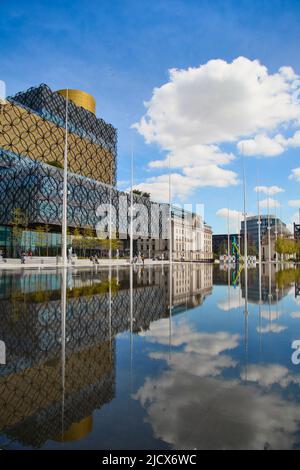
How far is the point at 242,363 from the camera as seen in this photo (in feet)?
17.5

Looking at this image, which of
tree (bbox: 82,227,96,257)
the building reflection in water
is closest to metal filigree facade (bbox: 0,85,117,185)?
tree (bbox: 82,227,96,257)

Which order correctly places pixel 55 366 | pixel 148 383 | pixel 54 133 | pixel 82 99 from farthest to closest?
1. pixel 82 99
2. pixel 54 133
3. pixel 55 366
4. pixel 148 383

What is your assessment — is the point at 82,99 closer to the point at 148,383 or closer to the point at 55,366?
the point at 55,366

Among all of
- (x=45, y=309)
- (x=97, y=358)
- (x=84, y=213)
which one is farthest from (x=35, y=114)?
(x=97, y=358)

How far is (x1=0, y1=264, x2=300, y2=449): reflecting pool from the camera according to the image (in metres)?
3.18

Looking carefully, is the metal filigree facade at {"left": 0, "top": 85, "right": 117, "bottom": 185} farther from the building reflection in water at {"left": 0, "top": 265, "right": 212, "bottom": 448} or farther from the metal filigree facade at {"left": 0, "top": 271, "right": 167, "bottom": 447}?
the metal filigree facade at {"left": 0, "top": 271, "right": 167, "bottom": 447}

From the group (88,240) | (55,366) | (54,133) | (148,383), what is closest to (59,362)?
(55,366)

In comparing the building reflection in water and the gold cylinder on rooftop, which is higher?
the gold cylinder on rooftop

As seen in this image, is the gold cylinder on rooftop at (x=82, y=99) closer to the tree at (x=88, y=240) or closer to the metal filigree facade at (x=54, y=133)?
the metal filigree facade at (x=54, y=133)

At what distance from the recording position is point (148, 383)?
446 centimetres

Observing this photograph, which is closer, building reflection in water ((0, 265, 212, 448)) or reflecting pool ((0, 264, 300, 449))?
reflecting pool ((0, 264, 300, 449))

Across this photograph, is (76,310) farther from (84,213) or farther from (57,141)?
(57,141)

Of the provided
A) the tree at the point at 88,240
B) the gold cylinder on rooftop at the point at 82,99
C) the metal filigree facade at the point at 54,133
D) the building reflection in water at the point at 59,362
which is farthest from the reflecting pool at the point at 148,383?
the gold cylinder on rooftop at the point at 82,99

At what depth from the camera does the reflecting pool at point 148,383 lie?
3.18m
